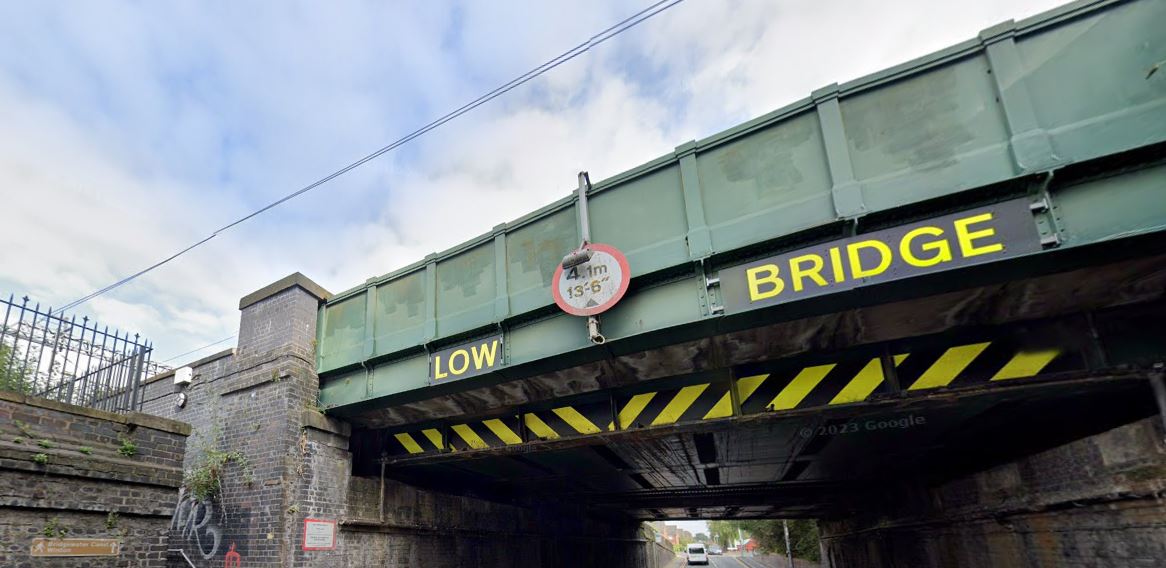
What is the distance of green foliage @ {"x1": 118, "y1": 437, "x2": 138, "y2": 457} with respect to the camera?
7.31 meters

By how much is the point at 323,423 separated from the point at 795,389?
8.29 meters

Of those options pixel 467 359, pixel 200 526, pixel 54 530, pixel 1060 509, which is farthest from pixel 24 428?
pixel 1060 509

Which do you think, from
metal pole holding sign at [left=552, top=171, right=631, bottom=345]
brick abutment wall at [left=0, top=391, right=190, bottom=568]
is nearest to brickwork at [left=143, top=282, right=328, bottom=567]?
brick abutment wall at [left=0, top=391, right=190, bottom=568]

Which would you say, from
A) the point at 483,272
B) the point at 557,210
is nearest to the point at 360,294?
the point at 483,272

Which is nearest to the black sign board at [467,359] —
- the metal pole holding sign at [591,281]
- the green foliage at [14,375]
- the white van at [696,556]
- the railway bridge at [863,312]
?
the railway bridge at [863,312]

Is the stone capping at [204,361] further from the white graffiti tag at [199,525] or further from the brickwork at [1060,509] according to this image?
the brickwork at [1060,509]

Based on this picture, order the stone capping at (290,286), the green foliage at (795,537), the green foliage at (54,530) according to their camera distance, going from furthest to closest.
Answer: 1. the green foliage at (795,537)
2. the stone capping at (290,286)
3. the green foliage at (54,530)

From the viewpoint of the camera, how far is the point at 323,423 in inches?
410

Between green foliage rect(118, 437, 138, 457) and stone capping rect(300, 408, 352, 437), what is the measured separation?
282 cm

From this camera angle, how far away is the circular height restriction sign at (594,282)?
7.32m

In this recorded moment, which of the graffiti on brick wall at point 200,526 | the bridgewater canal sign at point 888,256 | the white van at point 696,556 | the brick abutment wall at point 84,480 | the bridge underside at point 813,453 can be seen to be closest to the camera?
the bridgewater canal sign at point 888,256

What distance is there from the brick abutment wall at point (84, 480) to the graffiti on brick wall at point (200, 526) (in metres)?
2.72

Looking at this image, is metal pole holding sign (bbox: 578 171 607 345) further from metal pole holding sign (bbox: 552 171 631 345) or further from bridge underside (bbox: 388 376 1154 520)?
bridge underside (bbox: 388 376 1154 520)

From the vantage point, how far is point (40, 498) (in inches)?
251
